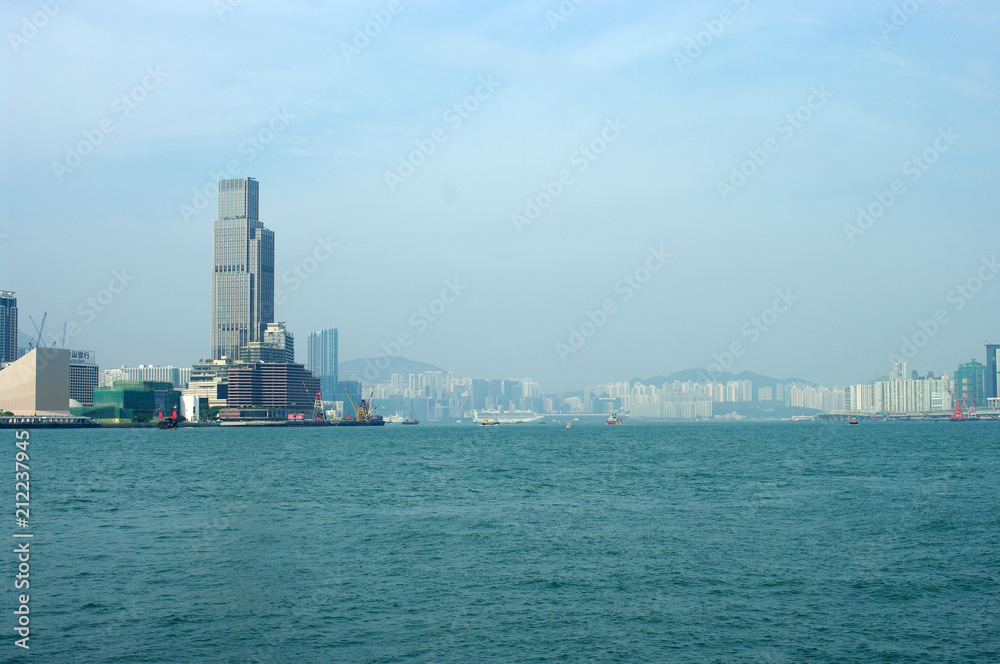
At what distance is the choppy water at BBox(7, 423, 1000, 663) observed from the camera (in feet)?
63.0

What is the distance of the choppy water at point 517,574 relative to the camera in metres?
19.2

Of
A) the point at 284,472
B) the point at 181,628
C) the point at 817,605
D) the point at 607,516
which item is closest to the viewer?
the point at 181,628

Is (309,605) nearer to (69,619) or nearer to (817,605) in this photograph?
(69,619)

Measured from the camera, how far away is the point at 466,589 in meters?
24.2

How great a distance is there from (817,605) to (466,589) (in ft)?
32.2

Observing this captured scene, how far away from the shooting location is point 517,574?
26.0 m

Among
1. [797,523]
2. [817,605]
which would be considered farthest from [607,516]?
[817,605]

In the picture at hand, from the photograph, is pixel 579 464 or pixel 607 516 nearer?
pixel 607 516
